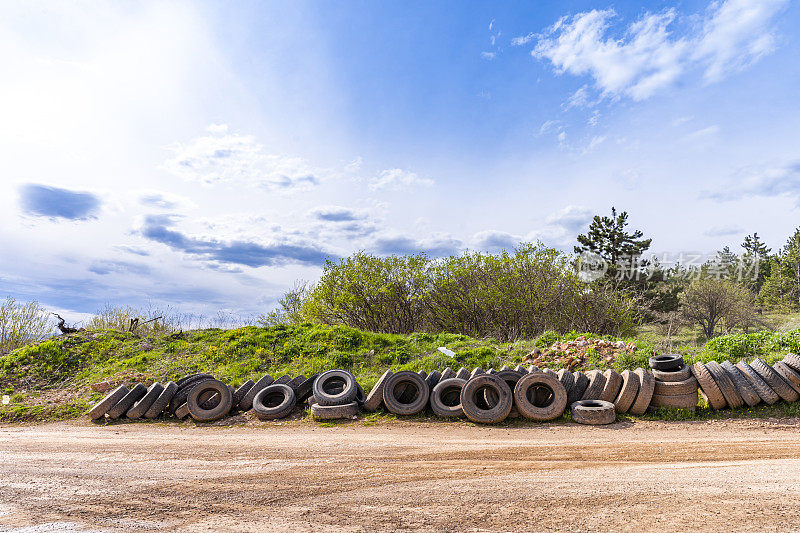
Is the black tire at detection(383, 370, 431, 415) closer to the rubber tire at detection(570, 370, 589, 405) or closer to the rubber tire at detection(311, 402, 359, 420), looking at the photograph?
the rubber tire at detection(311, 402, 359, 420)

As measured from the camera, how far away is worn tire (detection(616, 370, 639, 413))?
9.26 m

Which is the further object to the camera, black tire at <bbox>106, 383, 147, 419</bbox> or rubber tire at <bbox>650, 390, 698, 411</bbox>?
black tire at <bbox>106, 383, 147, 419</bbox>

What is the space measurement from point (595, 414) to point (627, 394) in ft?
2.96

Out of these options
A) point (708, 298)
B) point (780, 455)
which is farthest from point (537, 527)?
point (708, 298)

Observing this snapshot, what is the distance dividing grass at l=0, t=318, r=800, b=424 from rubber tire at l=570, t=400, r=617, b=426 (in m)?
2.71

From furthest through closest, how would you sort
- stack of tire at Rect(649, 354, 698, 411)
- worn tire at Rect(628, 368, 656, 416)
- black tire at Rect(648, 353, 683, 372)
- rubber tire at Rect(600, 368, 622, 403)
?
black tire at Rect(648, 353, 683, 372) → rubber tire at Rect(600, 368, 622, 403) → stack of tire at Rect(649, 354, 698, 411) → worn tire at Rect(628, 368, 656, 416)

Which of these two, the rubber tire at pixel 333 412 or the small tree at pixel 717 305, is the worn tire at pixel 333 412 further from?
the small tree at pixel 717 305

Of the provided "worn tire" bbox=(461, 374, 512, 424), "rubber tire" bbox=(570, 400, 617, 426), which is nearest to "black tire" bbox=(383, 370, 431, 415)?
"worn tire" bbox=(461, 374, 512, 424)

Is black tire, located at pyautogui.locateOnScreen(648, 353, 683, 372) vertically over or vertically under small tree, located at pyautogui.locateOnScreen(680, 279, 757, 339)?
under

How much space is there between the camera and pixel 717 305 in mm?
30703

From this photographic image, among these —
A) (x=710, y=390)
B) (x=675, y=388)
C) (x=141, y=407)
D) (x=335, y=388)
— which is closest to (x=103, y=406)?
(x=141, y=407)

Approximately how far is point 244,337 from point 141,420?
19.0ft

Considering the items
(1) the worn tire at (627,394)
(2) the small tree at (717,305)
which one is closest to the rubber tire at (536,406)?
(1) the worn tire at (627,394)

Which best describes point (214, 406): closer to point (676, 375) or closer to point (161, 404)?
point (161, 404)
